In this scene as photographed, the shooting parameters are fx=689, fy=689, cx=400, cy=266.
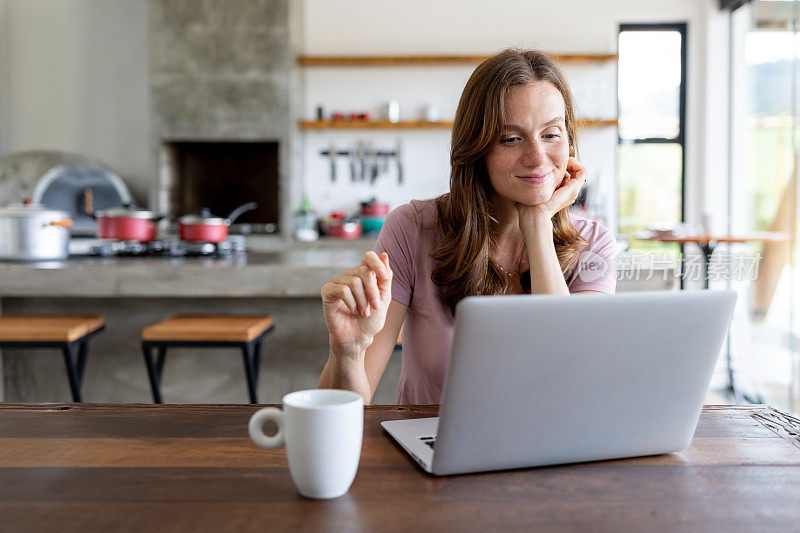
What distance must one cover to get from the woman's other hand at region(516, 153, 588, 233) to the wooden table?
552 millimetres

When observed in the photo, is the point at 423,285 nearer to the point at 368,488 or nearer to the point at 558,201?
the point at 558,201

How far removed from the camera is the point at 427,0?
525 centimetres

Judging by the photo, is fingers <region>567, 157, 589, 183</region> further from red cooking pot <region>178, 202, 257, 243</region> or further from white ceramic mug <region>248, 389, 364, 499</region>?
red cooking pot <region>178, 202, 257, 243</region>

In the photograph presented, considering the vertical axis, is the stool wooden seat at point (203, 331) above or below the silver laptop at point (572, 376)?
below

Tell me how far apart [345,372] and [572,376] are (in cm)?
51

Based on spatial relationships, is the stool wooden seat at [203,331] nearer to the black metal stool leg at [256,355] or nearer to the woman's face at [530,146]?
the black metal stool leg at [256,355]

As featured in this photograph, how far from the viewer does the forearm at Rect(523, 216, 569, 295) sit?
52.8 inches

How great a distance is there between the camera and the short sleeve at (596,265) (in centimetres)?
145

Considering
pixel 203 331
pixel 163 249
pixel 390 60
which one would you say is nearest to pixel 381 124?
pixel 390 60

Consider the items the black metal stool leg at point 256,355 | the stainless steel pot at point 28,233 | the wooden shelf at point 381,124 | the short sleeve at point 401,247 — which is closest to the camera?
the short sleeve at point 401,247

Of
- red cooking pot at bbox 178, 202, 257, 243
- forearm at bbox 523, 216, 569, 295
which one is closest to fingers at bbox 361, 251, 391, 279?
forearm at bbox 523, 216, 569, 295

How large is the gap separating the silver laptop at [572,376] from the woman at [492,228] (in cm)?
48

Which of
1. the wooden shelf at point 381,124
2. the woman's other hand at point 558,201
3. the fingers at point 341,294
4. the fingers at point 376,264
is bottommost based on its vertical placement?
the fingers at point 341,294

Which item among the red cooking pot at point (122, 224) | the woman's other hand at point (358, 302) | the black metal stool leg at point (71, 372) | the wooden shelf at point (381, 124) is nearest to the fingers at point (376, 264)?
the woman's other hand at point (358, 302)
